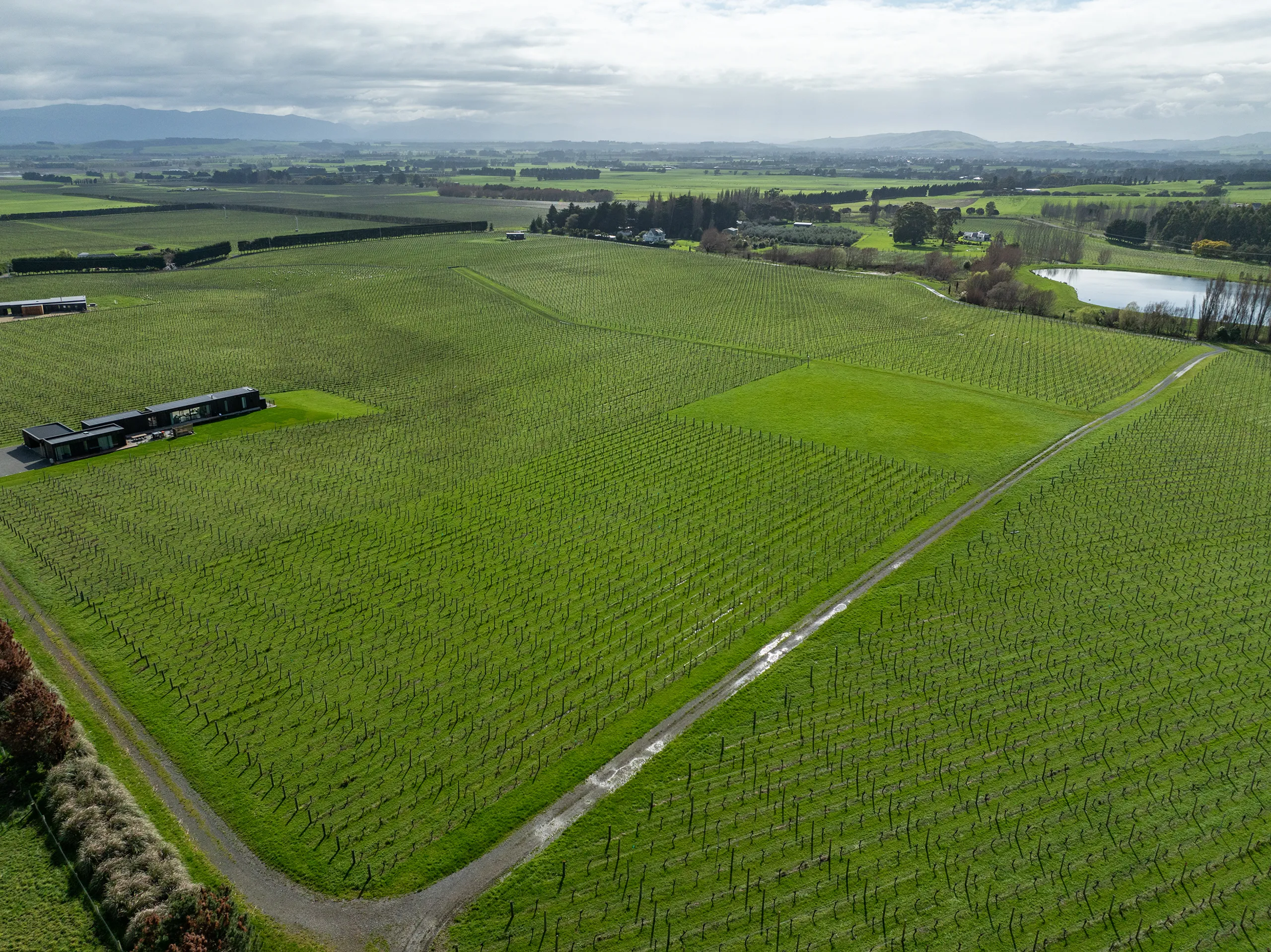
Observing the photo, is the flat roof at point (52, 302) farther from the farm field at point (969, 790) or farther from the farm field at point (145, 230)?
the farm field at point (969, 790)

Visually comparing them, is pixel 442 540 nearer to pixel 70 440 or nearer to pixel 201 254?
pixel 70 440

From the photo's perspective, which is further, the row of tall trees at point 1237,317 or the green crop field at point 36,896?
the row of tall trees at point 1237,317

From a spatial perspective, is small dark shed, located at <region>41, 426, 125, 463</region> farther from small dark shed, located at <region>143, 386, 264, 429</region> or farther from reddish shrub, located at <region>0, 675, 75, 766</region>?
reddish shrub, located at <region>0, 675, 75, 766</region>

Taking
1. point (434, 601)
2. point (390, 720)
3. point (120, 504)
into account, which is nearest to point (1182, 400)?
point (434, 601)

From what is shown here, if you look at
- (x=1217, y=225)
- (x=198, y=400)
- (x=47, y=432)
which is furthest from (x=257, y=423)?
(x=1217, y=225)

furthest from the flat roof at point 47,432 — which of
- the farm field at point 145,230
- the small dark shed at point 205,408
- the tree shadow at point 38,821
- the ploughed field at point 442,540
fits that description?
the farm field at point 145,230
